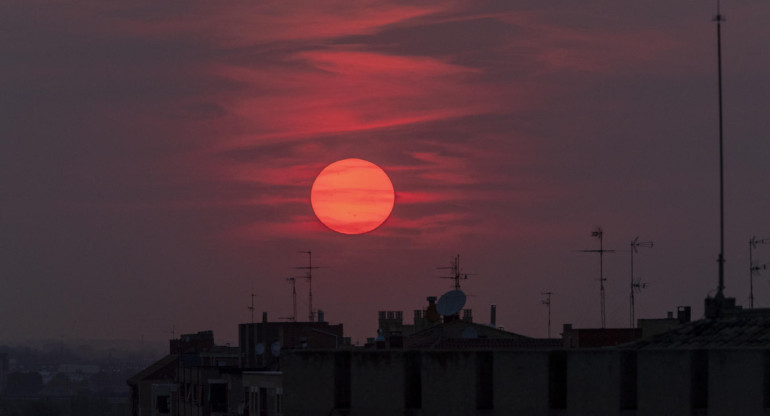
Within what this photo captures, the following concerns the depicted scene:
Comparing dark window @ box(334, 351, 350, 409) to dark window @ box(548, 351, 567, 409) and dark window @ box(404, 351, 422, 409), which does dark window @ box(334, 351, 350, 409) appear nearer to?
dark window @ box(404, 351, 422, 409)

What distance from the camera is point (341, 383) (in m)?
29.5

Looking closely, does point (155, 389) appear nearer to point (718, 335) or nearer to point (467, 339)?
point (467, 339)

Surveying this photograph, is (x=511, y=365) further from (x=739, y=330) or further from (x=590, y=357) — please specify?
(x=739, y=330)

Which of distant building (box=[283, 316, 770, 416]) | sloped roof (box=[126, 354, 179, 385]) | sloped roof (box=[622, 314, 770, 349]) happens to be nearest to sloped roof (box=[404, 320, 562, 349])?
sloped roof (box=[622, 314, 770, 349])

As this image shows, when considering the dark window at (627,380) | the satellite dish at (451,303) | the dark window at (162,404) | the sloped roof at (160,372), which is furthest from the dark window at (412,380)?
the sloped roof at (160,372)

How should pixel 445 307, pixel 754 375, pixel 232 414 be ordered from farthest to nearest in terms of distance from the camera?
pixel 232 414
pixel 445 307
pixel 754 375

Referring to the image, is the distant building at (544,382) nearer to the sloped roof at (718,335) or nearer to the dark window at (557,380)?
the dark window at (557,380)

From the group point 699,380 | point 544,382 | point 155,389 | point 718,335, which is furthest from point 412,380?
point 155,389

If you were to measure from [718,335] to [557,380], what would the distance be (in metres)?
8.00

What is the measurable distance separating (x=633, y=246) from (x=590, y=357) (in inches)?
2140

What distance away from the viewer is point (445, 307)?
80938 millimetres

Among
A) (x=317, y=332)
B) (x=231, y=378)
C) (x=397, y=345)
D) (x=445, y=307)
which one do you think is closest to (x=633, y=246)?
(x=445, y=307)

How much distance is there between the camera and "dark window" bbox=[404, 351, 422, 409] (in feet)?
94.8

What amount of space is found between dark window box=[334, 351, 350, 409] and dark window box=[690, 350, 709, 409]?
6.37 metres
